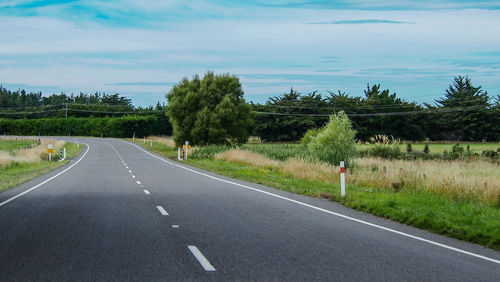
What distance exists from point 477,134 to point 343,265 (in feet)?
294

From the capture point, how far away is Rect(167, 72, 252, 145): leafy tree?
56.9 m

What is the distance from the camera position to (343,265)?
654cm

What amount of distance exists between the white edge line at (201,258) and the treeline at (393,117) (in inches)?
3205

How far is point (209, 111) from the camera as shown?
57.7 metres

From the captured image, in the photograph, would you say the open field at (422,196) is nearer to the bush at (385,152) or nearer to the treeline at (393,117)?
the bush at (385,152)

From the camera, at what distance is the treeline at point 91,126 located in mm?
99875

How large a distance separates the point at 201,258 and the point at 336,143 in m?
24.5

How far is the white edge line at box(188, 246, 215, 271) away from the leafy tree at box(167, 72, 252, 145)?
160ft

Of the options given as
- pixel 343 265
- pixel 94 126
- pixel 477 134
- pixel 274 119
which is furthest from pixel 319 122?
pixel 343 265

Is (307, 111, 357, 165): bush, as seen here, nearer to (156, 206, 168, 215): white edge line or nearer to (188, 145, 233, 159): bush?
(188, 145, 233, 159): bush

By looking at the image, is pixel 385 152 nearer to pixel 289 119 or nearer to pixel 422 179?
pixel 422 179

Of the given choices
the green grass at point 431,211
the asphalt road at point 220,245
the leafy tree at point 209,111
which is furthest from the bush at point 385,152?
the asphalt road at point 220,245

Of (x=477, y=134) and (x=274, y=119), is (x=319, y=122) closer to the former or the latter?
(x=274, y=119)

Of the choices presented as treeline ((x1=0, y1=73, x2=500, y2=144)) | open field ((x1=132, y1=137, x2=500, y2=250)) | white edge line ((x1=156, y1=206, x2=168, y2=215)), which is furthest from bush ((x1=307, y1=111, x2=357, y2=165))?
treeline ((x1=0, y1=73, x2=500, y2=144))
